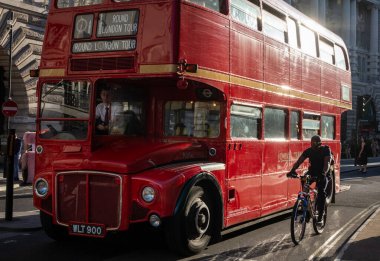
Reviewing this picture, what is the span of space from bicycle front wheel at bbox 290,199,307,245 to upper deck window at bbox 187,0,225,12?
318 cm

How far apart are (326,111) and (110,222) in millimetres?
7843

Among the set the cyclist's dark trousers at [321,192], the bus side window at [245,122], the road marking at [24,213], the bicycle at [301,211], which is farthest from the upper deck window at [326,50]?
the road marking at [24,213]

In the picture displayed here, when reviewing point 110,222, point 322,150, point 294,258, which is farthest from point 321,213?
point 110,222

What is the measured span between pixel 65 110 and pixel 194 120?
192cm

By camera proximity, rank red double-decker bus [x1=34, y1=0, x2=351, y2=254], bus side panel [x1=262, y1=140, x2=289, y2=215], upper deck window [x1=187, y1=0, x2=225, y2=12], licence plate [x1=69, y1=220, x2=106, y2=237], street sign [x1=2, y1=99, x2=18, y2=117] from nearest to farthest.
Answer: licence plate [x1=69, y1=220, x2=106, y2=237]
red double-decker bus [x1=34, y1=0, x2=351, y2=254]
upper deck window [x1=187, y1=0, x2=225, y2=12]
bus side panel [x1=262, y1=140, x2=289, y2=215]
street sign [x1=2, y1=99, x2=18, y2=117]

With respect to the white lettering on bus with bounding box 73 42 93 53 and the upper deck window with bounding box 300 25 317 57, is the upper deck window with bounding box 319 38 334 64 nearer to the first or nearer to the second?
the upper deck window with bounding box 300 25 317 57

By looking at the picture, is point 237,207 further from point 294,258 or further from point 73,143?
point 73,143

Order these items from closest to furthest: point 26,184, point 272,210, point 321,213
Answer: point 321,213 < point 272,210 < point 26,184

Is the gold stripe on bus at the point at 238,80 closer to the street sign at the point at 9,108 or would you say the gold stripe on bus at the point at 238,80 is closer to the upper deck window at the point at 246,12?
the upper deck window at the point at 246,12

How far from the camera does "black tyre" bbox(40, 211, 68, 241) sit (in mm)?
8352

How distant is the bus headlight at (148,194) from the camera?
7230 millimetres

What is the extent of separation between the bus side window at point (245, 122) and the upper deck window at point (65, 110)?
7.54ft

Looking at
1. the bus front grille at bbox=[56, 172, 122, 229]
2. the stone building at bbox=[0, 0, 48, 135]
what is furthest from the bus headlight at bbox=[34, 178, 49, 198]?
the stone building at bbox=[0, 0, 48, 135]

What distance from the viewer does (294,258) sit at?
7762 mm
